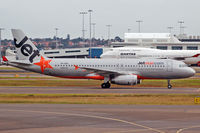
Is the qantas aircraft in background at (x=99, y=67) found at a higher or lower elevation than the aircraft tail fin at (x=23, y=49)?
lower

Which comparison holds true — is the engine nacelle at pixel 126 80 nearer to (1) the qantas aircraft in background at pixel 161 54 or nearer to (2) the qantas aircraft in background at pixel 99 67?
(2) the qantas aircraft in background at pixel 99 67

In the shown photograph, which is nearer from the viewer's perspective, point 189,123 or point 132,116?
point 189,123

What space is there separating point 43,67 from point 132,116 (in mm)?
31324

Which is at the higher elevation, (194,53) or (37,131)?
(194,53)

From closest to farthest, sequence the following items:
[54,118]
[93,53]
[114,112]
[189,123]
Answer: [189,123], [54,118], [114,112], [93,53]

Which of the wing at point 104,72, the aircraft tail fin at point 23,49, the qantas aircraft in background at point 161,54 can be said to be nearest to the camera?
the wing at point 104,72

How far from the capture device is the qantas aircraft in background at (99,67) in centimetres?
5747

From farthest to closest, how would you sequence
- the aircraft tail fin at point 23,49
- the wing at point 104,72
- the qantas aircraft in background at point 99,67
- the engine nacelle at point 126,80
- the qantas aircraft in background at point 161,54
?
the qantas aircraft in background at point 161,54, the aircraft tail fin at point 23,49, the qantas aircraft in background at point 99,67, the wing at point 104,72, the engine nacelle at point 126,80

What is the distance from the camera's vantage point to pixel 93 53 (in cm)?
16562

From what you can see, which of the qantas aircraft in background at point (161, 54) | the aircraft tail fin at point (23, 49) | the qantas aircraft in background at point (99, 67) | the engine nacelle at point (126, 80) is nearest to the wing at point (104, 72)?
the qantas aircraft in background at point (99, 67)

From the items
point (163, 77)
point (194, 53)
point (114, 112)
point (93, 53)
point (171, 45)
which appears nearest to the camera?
point (114, 112)

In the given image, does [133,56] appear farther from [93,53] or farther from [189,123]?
[189,123]

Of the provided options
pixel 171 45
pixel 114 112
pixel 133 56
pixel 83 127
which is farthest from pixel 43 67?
pixel 171 45

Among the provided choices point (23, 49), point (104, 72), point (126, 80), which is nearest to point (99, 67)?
point (104, 72)
